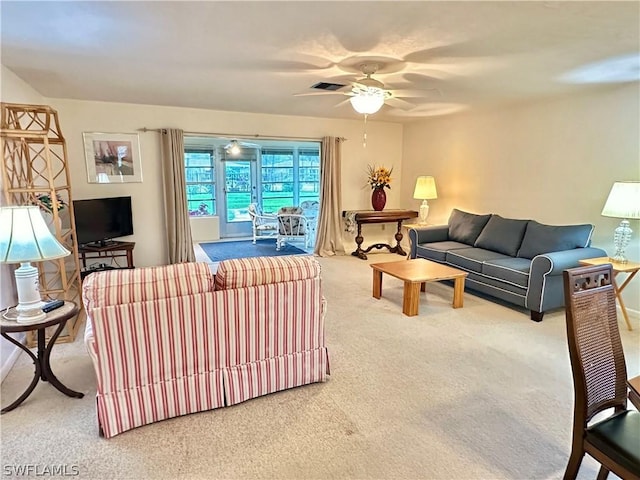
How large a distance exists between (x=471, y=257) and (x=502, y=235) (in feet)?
1.81

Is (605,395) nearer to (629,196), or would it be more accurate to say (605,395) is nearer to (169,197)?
(629,196)

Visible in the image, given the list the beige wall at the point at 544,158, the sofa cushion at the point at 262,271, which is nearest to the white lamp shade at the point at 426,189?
the beige wall at the point at 544,158

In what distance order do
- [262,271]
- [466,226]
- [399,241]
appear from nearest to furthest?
[262,271], [466,226], [399,241]

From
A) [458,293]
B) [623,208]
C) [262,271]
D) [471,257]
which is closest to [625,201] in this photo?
[623,208]

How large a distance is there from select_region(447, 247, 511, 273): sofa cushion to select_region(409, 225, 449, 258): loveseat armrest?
56 centimetres

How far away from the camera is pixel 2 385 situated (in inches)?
96.4

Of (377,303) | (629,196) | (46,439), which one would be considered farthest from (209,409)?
(629,196)

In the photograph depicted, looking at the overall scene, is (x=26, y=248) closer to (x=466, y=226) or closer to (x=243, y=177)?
(x=466, y=226)

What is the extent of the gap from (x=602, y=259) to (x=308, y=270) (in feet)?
9.91

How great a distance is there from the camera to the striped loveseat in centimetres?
192

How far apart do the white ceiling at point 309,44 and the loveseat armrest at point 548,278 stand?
164cm

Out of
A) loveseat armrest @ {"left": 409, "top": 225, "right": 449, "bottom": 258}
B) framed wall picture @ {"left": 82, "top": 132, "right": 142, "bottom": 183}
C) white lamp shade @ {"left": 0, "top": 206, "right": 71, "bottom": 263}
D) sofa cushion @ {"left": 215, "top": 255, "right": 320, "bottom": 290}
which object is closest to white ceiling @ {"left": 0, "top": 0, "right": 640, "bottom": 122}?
framed wall picture @ {"left": 82, "top": 132, "right": 142, "bottom": 183}

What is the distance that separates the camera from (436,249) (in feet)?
15.8

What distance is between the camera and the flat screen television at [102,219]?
4262 mm
